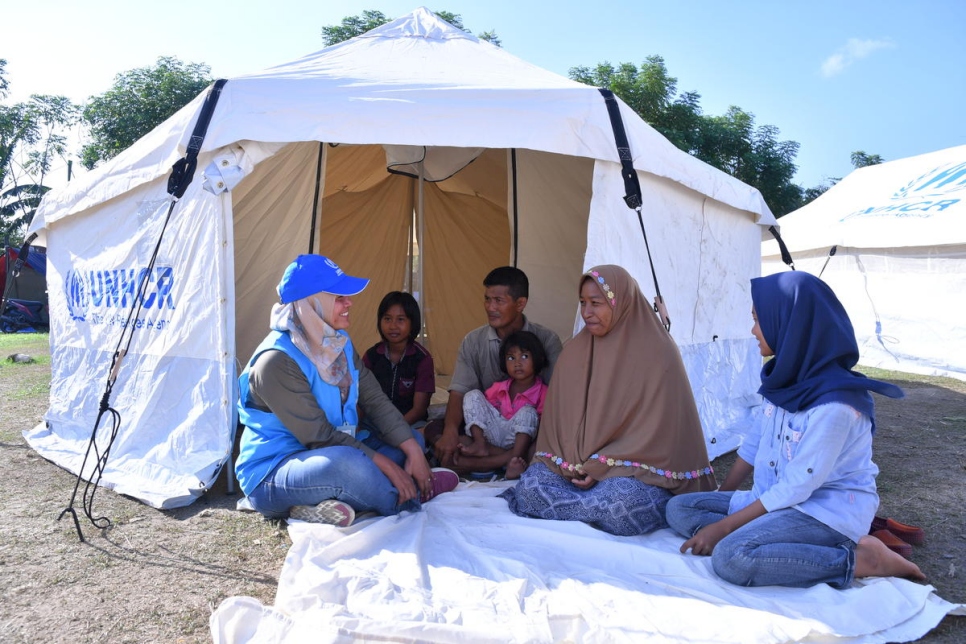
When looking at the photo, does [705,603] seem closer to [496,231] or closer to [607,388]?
[607,388]

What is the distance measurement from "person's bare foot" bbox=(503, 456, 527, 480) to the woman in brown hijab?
1.05 ft

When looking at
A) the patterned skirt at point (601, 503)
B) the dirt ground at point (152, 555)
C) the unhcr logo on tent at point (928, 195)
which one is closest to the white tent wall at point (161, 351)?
the dirt ground at point (152, 555)

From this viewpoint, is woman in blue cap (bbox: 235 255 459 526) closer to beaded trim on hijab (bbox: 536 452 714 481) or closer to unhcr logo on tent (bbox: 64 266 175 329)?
beaded trim on hijab (bbox: 536 452 714 481)

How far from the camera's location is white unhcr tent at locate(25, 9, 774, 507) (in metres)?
3.36

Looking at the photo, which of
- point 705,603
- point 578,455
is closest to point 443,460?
point 578,455

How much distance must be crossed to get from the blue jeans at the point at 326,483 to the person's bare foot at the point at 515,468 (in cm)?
75

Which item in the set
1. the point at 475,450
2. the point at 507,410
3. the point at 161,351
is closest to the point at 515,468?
the point at 475,450

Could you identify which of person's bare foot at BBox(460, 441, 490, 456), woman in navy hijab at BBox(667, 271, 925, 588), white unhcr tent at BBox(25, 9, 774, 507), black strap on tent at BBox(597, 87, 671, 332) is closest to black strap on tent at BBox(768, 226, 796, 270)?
white unhcr tent at BBox(25, 9, 774, 507)

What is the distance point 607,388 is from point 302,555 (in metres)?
1.35

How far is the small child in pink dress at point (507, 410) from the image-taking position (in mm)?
3615

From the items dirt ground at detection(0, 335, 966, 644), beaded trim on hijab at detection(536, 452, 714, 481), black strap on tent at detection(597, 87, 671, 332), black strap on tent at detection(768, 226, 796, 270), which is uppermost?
black strap on tent at detection(597, 87, 671, 332)

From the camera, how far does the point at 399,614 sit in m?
2.06

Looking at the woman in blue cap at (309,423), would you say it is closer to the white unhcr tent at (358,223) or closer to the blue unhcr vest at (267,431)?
the blue unhcr vest at (267,431)

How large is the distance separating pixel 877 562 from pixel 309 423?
2.04 m
